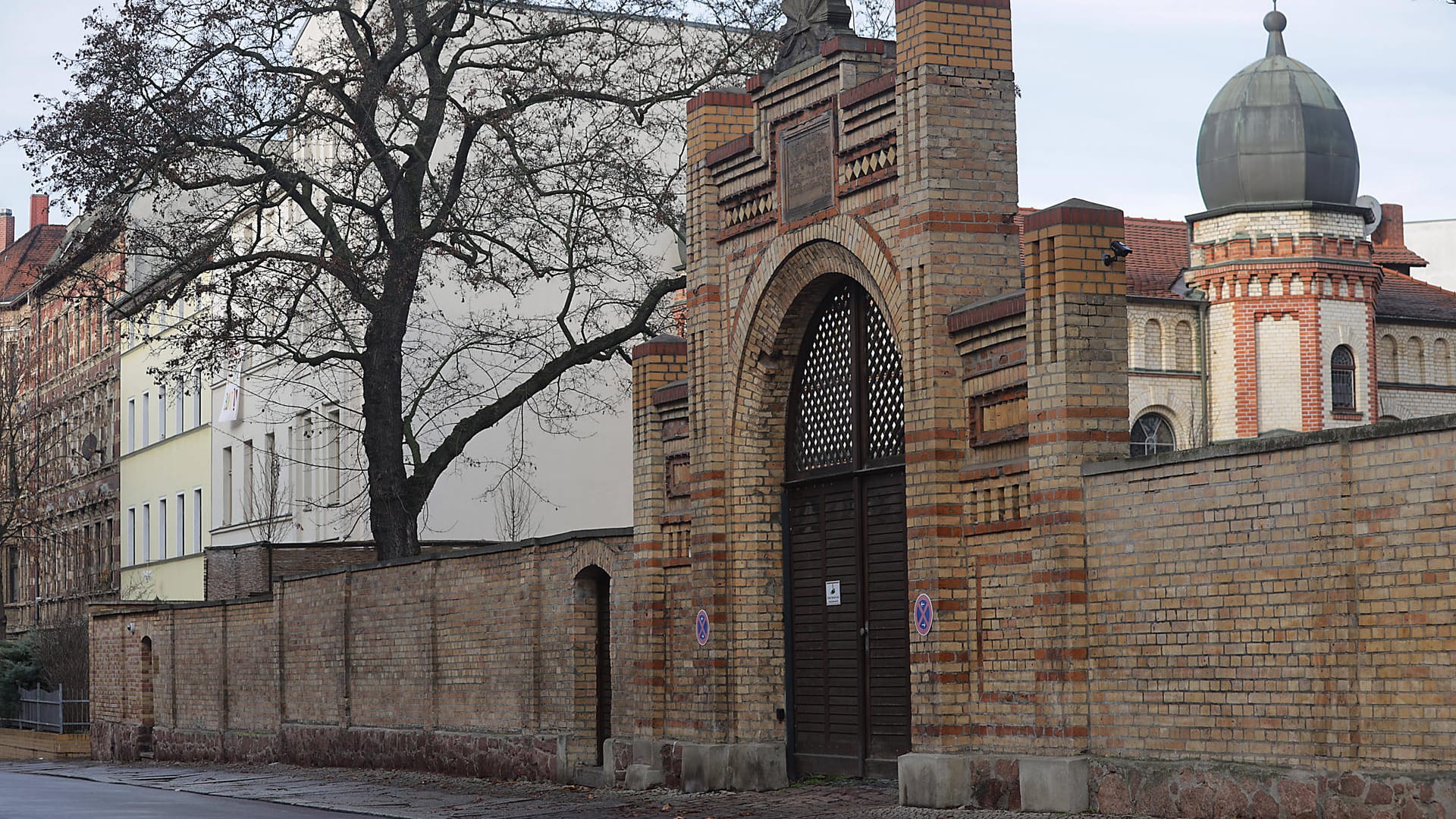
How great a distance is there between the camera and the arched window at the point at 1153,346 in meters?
51.4

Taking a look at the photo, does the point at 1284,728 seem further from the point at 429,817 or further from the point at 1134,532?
the point at 429,817

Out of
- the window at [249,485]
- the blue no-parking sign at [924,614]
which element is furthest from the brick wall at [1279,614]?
the window at [249,485]

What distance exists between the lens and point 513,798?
61.0 feet

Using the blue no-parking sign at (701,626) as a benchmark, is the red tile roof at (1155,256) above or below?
above

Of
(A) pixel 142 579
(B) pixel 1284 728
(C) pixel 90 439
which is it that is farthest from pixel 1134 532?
(C) pixel 90 439

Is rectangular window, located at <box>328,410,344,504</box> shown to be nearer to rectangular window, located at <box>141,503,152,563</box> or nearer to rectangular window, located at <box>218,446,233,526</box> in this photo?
rectangular window, located at <box>218,446,233,526</box>

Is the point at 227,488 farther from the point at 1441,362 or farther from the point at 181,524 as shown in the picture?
the point at 1441,362

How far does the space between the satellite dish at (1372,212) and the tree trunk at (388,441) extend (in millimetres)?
33605

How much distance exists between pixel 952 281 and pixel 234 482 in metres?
40.1

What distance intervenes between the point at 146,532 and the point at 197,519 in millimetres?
6070

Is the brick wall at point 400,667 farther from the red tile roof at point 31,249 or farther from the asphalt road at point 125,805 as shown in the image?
the red tile roof at point 31,249

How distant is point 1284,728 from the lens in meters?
11.2

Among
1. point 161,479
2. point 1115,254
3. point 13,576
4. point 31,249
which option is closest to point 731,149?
point 1115,254

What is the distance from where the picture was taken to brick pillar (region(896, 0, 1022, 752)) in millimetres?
14062
